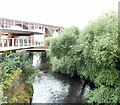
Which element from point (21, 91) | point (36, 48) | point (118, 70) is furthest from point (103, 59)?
point (36, 48)

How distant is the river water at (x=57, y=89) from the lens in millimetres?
24891

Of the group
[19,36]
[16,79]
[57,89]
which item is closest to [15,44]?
[19,36]

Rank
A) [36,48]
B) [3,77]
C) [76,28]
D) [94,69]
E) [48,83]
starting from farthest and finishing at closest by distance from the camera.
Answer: [36,48], [76,28], [48,83], [94,69], [3,77]

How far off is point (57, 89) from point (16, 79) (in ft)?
30.2

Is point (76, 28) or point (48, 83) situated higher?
point (76, 28)

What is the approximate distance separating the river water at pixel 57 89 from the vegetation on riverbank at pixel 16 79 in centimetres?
265

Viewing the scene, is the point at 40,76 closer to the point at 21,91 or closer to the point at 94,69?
the point at 94,69

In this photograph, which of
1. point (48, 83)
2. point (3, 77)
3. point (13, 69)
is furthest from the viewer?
point (48, 83)

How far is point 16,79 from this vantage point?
20.1 meters

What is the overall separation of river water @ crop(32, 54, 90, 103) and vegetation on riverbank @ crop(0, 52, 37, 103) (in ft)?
8.69

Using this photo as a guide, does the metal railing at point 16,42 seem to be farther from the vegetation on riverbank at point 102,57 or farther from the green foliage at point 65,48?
the vegetation on riverbank at point 102,57

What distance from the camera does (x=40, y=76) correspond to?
35.2 metres

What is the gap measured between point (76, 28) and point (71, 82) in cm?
737

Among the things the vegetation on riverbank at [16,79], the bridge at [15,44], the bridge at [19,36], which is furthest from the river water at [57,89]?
the bridge at [19,36]
